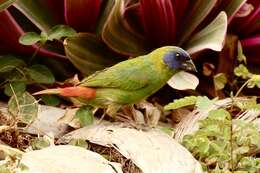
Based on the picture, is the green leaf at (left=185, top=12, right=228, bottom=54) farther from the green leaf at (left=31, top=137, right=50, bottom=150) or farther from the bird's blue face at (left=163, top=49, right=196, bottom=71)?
the green leaf at (left=31, top=137, right=50, bottom=150)

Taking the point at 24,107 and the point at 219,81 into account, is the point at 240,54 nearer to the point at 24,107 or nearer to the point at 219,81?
the point at 219,81

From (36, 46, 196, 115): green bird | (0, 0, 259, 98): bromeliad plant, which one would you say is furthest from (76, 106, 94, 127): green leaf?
(0, 0, 259, 98): bromeliad plant

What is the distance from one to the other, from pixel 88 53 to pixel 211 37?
1.28 feet

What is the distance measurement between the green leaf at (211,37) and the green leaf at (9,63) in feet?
1.72

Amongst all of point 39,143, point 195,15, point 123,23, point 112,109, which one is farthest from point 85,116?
point 195,15

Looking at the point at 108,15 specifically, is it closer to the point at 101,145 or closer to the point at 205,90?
the point at 205,90

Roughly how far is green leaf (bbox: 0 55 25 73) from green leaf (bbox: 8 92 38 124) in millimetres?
239

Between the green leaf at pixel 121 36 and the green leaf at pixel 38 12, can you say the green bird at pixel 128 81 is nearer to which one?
the green leaf at pixel 121 36

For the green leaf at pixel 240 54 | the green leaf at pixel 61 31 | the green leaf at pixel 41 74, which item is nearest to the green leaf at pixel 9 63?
the green leaf at pixel 41 74

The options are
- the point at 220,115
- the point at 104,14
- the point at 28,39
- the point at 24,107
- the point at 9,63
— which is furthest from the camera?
the point at 104,14

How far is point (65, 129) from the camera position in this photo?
79.6 inches

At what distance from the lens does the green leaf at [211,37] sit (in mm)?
2078

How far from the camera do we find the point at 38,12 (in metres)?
2.28

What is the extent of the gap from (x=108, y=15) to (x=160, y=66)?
405mm
